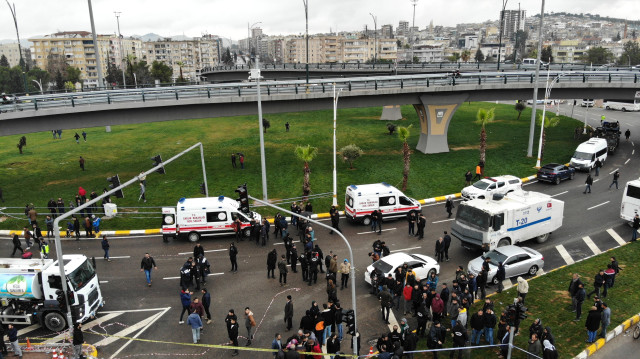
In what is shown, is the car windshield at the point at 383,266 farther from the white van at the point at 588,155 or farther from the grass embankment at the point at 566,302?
the white van at the point at 588,155

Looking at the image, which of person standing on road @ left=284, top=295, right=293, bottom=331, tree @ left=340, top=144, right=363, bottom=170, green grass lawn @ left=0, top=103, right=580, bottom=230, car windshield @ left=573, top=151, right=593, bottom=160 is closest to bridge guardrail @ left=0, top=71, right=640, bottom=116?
tree @ left=340, top=144, right=363, bottom=170

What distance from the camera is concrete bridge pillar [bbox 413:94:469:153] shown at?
39750mm

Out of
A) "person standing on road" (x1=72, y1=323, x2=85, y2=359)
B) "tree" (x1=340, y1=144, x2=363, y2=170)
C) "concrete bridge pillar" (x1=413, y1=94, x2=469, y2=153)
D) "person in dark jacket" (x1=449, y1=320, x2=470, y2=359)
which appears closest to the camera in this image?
"person in dark jacket" (x1=449, y1=320, x2=470, y2=359)

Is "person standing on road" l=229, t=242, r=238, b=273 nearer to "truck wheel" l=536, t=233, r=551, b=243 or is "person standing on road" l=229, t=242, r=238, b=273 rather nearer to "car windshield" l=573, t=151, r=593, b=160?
"truck wheel" l=536, t=233, r=551, b=243

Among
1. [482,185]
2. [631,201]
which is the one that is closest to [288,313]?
[482,185]

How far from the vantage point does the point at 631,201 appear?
2445 centimetres

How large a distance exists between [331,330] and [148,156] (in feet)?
102

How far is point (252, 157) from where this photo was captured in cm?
4016

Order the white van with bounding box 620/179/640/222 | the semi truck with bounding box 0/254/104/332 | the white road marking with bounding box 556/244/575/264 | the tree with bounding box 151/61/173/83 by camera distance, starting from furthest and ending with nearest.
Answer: the tree with bounding box 151/61/173/83 → the white van with bounding box 620/179/640/222 → the white road marking with bounding box 556/244/575/264 → the semi truck with bounding box 0/254/104/332

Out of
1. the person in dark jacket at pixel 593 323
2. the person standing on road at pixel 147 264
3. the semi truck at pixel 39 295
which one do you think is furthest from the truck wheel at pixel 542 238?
the semi truck at pixel 39 295

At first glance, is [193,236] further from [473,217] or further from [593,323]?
[593,323]

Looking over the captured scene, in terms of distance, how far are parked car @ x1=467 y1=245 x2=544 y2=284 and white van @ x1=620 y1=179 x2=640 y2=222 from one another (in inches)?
328

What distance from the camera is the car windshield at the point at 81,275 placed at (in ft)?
54.0

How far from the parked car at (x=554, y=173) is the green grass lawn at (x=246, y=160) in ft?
6.72
